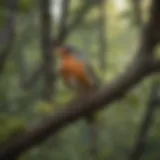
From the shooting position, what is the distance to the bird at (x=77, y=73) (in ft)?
10.8

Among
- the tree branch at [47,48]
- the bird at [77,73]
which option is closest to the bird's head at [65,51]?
the bird at [77,73]

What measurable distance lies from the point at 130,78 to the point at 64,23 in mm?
1518

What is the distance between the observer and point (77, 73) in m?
3.45

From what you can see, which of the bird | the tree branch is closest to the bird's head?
the bird

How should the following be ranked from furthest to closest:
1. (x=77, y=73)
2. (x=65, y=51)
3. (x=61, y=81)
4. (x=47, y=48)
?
1. (x=61, y=81)
2. (x=65, y=51)
3. (x=77, y=73)
4. (x=47, y=48)

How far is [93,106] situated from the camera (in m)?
2.23

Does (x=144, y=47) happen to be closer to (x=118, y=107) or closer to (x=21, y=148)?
(x=21, y=148)

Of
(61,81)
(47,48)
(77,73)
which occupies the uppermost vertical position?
(47,48)

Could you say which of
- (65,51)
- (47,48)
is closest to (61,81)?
(65,51)

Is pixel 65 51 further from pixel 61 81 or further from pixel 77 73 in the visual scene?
pixel 61 81

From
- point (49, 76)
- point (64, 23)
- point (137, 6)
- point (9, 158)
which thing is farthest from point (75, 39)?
point (9, 158)

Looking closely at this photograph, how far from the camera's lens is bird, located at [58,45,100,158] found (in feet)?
10.8

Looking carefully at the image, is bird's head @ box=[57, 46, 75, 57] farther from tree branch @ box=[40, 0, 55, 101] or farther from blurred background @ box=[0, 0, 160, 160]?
tree branch @ box=[40, 0, 55, 101]

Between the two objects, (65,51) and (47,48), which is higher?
(47,48)
